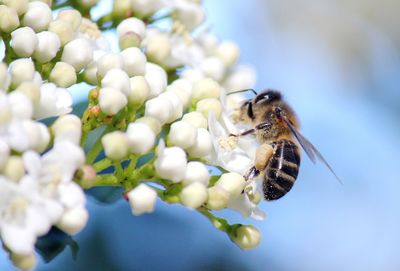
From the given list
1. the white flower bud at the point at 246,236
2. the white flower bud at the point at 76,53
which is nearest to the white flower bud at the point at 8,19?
the white flower bud at the point at 76,53

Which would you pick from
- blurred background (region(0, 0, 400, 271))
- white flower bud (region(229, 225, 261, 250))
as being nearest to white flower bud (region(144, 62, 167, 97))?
white flower bud (region(229, 225, 261, 250))

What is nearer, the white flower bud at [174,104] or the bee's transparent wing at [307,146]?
the white flower bud at [174,104]

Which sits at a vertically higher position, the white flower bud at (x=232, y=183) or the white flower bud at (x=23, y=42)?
the white flower bud at (x=23, y=42)

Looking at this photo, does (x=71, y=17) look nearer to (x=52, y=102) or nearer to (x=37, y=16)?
(x=37, y=16)

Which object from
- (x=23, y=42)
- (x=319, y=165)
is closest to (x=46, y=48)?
(x=23, y=42)

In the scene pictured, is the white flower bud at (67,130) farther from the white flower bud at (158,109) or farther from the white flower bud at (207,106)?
the white flower bud at (207,106)

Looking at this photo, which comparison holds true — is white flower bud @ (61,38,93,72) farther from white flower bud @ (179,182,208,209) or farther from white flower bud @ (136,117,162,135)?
white flower bud @ (179,182,208,209)

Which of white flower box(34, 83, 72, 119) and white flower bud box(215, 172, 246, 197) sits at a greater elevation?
white flower box(34, 83, 72, 119)
